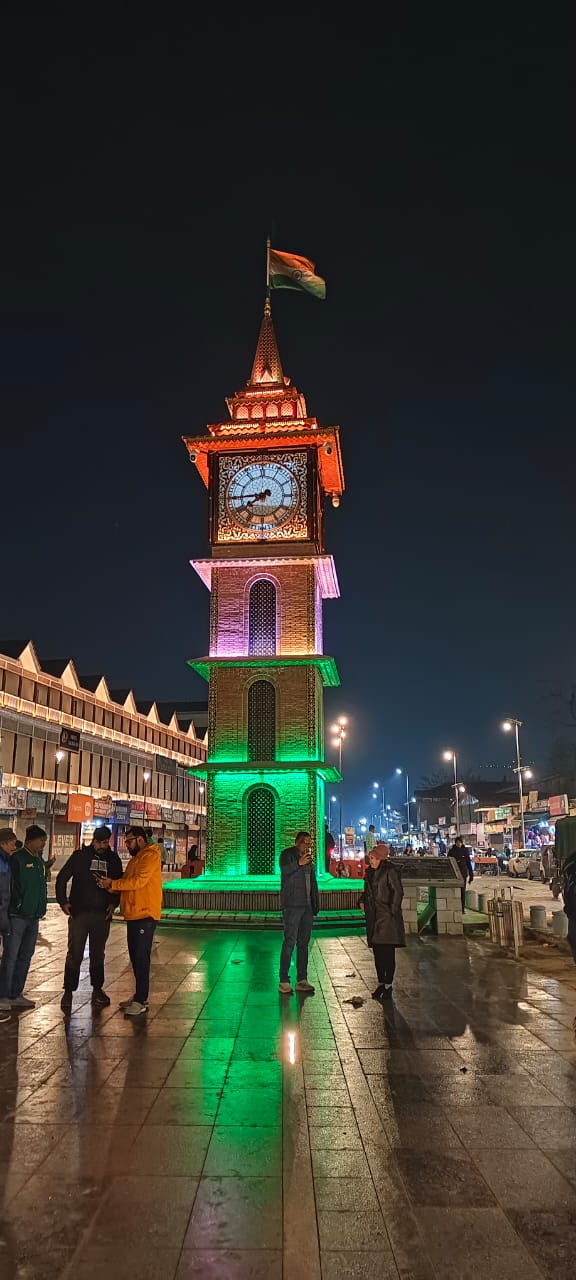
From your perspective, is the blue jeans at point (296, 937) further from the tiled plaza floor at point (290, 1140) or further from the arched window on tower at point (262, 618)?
the arched window on tower at point (262, 618)

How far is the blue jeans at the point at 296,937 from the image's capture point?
964 centimetres

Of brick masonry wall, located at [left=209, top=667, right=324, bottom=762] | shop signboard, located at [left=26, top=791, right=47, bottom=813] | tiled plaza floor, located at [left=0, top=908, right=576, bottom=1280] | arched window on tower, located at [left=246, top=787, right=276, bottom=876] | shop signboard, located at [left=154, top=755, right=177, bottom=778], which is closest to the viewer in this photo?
tiled plaza floor, located at [left=0, top=908, right=576, bottom=1280]

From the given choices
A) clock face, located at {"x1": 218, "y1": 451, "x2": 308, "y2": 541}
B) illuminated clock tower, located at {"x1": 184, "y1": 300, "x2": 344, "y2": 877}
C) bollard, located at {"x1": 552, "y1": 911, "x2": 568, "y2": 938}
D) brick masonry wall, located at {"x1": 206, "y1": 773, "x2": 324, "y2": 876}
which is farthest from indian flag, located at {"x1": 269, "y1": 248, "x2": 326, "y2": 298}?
bollard, located at {"x1": 552, "y1": 911, "x2": 568, "y2": 938}

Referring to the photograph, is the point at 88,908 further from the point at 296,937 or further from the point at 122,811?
the point at 122,811

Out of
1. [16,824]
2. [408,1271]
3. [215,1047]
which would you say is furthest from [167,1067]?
[16,824]

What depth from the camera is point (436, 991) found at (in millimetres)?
9477

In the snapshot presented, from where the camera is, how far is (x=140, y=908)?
839 centimetres

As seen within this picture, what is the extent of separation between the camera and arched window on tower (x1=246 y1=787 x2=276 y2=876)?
81.1 ft

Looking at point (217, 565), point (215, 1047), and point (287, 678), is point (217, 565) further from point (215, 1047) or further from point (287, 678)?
point (215, 1047)

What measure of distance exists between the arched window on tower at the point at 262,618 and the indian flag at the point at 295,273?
13.5 meters

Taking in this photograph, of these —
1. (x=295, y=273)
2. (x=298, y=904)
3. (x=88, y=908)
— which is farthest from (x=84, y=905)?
(x=295, y=273)

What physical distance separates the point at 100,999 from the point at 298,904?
8.34 ft

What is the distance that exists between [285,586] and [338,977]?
1711cm

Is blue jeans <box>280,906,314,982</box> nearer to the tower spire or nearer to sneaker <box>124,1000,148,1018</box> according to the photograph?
sneaker <box>124,1000,148,1018</box>
